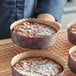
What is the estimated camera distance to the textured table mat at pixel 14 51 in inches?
27.1

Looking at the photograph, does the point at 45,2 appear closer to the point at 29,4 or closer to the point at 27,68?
the point at 29,4

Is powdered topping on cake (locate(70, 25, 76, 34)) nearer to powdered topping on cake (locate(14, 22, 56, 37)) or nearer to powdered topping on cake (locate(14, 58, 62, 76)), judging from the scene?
powdered topping on cake (locate(14, 22, 56, 37))

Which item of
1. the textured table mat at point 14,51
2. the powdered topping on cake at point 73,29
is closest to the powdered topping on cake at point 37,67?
the textured table mat at point 14,51

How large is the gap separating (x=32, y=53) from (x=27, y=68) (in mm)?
71

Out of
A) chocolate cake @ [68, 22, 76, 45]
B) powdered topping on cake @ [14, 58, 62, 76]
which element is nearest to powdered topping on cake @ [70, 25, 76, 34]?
chocolate cake @ [68, 22, 76, 45]

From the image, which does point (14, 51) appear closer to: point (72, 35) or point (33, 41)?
point (33, 41)

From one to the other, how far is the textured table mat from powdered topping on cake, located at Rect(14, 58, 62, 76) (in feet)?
0.13

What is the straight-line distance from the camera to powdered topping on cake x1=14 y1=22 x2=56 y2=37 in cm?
78

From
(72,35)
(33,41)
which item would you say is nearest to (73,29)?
(72,35)

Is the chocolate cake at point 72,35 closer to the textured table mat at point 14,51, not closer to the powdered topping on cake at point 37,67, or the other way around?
the textured table mat at point 14,51

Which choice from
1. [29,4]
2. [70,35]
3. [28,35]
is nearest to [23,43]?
[28,35]

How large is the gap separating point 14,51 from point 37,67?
145 millimetres

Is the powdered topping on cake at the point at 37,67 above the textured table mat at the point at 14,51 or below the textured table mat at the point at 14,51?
above

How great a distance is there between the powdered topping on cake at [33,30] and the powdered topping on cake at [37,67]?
0.34 ft
